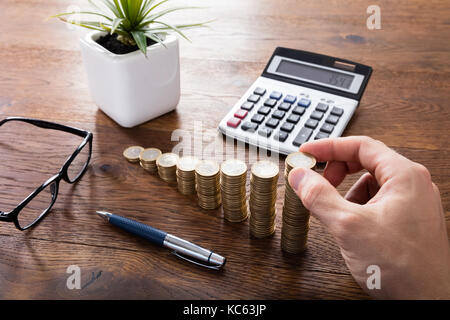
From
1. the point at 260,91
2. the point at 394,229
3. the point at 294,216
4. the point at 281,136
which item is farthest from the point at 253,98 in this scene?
the point at 394,229

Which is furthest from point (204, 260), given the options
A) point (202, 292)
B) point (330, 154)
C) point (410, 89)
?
point (410, 89)

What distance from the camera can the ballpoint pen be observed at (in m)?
0.69

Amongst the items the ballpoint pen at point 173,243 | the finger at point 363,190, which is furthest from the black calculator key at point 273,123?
the ballpoint pen at point 173,243

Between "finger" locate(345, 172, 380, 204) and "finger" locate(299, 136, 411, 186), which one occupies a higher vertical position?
"finger" locate(299, 136, 411, 186)

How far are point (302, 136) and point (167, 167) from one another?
10.4 inches

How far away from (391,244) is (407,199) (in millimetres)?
67

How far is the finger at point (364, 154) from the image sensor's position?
65 centimetres

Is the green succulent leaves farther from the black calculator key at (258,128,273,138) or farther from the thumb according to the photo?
the thumb

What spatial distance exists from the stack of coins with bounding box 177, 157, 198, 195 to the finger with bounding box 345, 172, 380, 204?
26 centimetres

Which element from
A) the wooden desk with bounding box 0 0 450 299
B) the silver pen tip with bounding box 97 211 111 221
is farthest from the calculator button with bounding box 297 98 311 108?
the silver pen tip with bounding box 97 211 111 221

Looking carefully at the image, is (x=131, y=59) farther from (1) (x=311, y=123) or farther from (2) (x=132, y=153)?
(1) (x=311, y=123)

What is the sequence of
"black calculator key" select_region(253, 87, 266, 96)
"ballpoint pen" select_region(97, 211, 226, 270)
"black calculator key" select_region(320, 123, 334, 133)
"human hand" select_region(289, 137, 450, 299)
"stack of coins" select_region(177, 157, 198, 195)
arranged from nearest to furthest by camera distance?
"human hand" select_region(289, 137, 450, 299) < "ballpoint pen" select_region(97, 211, 226, 270) < "stack of coins" select_region(177, 157, 198, 195) < "black calculator key" select_region(320, 123, 334, 133) < "black calculator key" select_region(253, 87, 266, 96)

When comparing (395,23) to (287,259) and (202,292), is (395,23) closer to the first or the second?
(287,259)

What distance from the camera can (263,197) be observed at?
2.26ft
